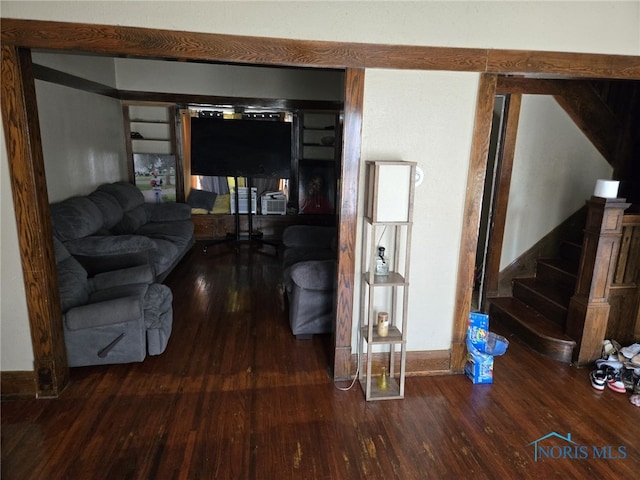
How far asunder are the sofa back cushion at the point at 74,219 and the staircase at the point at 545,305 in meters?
3.76

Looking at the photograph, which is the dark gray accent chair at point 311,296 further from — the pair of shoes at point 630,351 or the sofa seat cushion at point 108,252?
the pair of shoes at point 630,351

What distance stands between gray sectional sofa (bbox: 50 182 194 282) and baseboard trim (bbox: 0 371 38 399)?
1091 millimetres

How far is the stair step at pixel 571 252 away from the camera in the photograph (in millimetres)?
3795

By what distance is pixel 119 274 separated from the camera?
10.4 feet

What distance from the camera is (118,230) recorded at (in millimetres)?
4488

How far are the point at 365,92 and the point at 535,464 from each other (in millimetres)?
2156

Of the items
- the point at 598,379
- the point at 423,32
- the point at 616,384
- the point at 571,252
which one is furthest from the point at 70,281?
the point at 571,252

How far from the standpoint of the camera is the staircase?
10.2 feet

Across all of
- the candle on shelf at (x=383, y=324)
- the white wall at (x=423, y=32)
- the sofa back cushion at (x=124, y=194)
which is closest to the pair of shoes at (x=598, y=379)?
the white wall at (x=423, y=32)

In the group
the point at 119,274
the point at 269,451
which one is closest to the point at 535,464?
the point at 269,451

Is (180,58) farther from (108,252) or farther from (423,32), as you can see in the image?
(108,252)

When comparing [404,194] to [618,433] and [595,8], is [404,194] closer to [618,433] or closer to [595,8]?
[595,8]

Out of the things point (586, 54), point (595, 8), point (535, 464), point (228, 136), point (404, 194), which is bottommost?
point (535, 464)

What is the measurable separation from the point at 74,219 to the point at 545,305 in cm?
414
